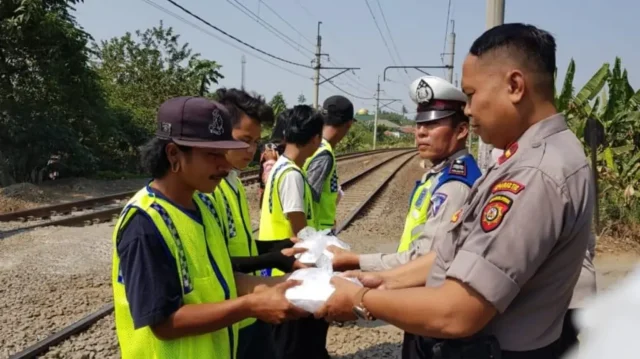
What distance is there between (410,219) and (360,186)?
49.3 ft

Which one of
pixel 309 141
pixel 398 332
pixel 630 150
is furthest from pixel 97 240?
pixel 630 150

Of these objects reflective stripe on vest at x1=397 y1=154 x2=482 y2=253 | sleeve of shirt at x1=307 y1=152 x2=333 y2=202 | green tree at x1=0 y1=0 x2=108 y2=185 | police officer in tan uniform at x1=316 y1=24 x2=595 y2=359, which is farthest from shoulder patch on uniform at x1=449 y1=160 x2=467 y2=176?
green tree at x1=0 y1=0 x2=108 y2=185

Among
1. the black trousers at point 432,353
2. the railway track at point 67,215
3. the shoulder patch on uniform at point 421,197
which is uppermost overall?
the shoulder patch on uniform at point 421,197

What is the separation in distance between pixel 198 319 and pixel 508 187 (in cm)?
109

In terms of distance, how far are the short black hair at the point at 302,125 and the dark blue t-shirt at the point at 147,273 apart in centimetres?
195

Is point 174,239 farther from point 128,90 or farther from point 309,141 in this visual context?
point 128,90

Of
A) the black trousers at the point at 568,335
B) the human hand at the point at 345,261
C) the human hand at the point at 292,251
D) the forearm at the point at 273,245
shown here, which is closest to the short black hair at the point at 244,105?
the forearm at the point at 273,245

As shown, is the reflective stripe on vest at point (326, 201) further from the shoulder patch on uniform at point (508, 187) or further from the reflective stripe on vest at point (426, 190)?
the shoulder patch on uniform at point (508, 187)

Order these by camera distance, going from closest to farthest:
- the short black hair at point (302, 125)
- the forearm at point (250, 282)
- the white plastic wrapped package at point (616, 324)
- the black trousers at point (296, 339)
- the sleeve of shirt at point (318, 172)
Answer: the white plastic wrapped package at point (616, 324) → the forearm at point (250, 282) → the black trousers at point (296, 339) → the short black hair at point (302, 125) → the sleeve of shirt at point (318, 172)

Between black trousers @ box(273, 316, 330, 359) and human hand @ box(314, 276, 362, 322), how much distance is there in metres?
1.16

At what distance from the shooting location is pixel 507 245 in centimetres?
148

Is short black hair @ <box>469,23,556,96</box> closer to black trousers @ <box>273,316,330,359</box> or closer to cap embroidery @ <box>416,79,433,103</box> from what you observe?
cap embroidery @ <box>416,79,433,103</box>

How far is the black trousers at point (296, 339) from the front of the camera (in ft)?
10.6

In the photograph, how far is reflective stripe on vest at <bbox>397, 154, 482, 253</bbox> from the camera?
2639 millimetres
